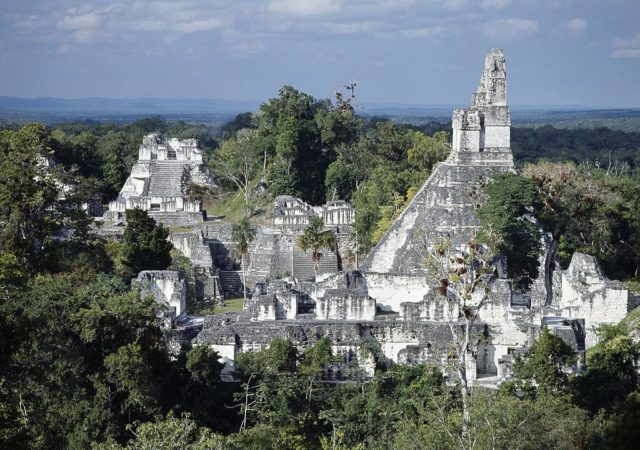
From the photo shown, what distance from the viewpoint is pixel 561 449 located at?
15938mm

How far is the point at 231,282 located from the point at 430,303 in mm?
11547

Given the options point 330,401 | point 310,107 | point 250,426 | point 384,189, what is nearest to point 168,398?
point 250,426

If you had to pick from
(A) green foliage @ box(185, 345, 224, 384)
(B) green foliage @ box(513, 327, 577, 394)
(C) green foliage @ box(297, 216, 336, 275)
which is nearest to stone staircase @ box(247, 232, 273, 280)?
(C) green foliage @ box(297, 216, 336, 275)

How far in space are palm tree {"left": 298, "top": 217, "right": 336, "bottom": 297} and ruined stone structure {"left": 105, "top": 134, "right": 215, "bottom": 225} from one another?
5624mm

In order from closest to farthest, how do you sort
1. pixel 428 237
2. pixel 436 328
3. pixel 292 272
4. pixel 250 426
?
1. pixel 250 426
2. pixel 436 328
3. pixel 428 237
4. pixel 292 272

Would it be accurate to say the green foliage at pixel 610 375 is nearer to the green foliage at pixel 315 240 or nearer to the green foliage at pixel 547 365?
the green foliage at pixel 547 365

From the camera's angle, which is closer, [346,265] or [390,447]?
[390,447]

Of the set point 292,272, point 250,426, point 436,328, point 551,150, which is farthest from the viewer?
point 551,150

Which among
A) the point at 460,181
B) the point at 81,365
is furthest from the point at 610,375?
the point at 81,365

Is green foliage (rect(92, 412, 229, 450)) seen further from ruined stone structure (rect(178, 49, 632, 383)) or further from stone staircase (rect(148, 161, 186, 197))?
stone staircase (rect(148, 161, 186, 197))

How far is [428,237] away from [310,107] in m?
16.5

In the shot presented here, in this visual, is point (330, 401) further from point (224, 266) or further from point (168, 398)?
point (224, 266)

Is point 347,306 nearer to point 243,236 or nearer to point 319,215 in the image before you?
point 243,236

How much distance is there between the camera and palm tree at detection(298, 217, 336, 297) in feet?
107
